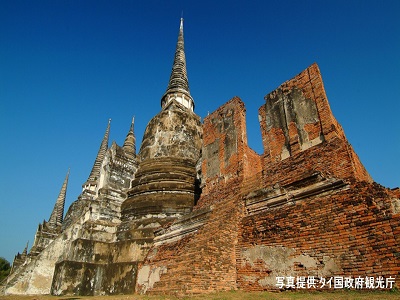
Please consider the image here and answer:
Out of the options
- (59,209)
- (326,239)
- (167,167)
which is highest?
(59,209)

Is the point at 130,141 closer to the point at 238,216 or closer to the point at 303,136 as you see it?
the point at 238,216

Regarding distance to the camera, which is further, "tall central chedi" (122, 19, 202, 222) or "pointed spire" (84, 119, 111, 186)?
"pointed spire" (84, 119, 111, 186)

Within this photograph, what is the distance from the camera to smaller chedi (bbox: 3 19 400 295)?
5383 millimetres

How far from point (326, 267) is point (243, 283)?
1956 millimetres

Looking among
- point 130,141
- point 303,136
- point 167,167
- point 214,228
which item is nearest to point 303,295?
point 214,228

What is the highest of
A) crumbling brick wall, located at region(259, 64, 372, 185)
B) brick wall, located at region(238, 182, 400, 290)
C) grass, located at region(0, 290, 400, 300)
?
crumbling brick wall, located at region(259, 64, 372, 185)

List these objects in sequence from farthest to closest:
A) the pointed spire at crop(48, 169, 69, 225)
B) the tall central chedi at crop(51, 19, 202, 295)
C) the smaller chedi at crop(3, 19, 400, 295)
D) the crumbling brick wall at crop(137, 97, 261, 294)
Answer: the pointed spire at crop(48, 169, 69, 225), the tall central chedi at crop(51, 19, 202, 295), the crumbling brick wall at crop(137, 97, 261, 294), the smaller chedi at crop(3, 19, 400, 295)

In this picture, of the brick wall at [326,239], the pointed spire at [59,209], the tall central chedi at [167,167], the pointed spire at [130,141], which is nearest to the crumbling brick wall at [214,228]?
the brick wall at [326,239]

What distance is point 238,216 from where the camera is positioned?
7508mm

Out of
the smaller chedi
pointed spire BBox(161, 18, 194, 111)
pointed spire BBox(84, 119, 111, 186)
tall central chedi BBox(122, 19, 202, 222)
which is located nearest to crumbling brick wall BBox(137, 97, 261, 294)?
the smaller chedi

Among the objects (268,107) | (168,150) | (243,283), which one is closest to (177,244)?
(243,283)

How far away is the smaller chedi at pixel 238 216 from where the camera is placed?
17.7 ft

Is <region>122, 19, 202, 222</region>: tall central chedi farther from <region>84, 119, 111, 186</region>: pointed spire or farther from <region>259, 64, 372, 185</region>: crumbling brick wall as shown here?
<region>84, 119, 111, 186</region>: pointed spire

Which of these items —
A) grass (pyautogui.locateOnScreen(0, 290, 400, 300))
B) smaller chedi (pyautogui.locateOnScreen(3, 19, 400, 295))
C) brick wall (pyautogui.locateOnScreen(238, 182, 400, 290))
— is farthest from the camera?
smaller chedi (pyautogui.locateOnScreen(3, 19, 400, 295))
